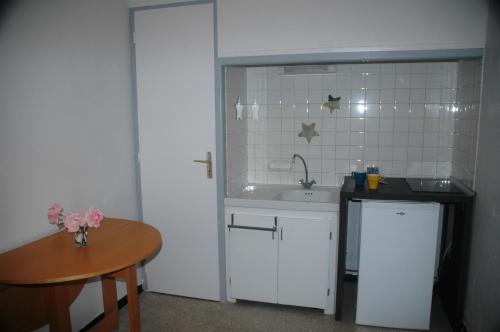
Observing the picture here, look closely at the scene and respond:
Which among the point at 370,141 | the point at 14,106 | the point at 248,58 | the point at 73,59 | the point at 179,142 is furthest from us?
the point at 370,141

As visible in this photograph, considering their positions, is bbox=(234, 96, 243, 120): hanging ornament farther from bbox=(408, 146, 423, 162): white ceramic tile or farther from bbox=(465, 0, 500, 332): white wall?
bbox=(465, 0, 500, 332): white wall

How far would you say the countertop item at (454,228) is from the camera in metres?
2.56

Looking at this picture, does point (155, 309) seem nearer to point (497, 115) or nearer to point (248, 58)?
point (248, 58)

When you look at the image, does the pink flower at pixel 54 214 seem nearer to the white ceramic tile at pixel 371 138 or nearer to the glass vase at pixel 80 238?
the glass vase at pixel 80 238

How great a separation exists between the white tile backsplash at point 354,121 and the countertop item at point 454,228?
44 cm

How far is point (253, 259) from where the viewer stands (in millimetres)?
3016

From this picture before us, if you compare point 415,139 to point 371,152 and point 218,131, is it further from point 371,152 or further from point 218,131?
point 218,131

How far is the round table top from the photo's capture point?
183 cm

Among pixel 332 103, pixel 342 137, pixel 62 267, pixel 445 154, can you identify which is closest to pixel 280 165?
pixel 342 137

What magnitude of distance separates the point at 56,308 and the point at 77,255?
0.36 meters

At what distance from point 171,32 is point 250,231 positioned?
1.64 meters

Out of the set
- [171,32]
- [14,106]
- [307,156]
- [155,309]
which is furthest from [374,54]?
[155,309]

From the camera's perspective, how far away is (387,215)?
2648mm

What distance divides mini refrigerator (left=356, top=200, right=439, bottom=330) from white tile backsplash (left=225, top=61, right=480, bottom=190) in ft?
2.21
